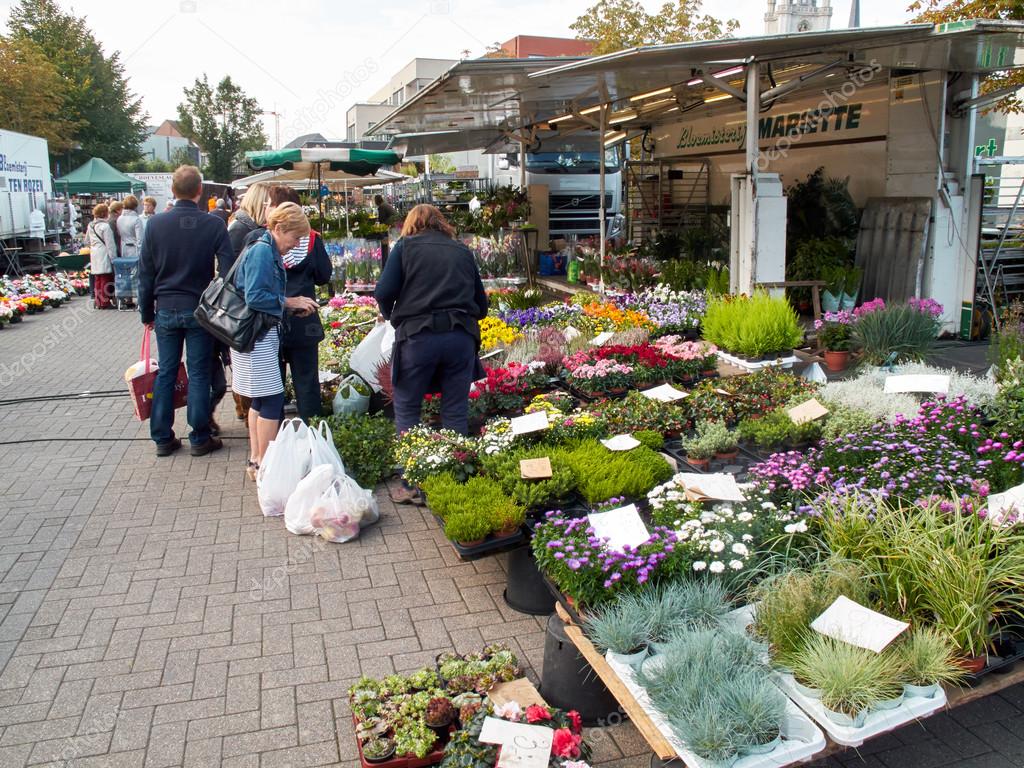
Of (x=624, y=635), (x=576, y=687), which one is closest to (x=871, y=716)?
(x=624, y=635)

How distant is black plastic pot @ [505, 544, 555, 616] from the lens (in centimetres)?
394

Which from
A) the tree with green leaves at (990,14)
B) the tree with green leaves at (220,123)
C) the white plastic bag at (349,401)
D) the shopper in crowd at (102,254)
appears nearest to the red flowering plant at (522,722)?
the white plastic bag at (349,401)

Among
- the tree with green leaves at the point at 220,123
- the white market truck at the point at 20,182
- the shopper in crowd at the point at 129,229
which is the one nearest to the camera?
the shopper in crowd at the point at 129,229

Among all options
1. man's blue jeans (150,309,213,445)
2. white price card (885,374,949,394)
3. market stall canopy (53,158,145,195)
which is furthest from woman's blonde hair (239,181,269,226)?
market stall canopy (53,158,145,195)

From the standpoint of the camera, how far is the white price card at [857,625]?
2.65 meters

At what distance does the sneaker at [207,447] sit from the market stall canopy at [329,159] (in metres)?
6.48

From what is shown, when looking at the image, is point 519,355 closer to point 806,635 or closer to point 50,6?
point 806,635

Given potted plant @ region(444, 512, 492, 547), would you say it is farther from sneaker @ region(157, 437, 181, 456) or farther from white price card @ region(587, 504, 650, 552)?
sneaker @ region(157, 437, 181, 456)

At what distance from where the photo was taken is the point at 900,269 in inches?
343

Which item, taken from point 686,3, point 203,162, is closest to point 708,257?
point 686,3

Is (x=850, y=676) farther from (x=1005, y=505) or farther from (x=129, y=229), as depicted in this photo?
(x=129, y=229)

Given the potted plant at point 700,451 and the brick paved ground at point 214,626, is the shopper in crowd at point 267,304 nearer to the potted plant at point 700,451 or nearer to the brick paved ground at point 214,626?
the brick paved ground at point 214,626

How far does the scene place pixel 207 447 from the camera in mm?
6438

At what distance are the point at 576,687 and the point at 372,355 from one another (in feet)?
13.2
